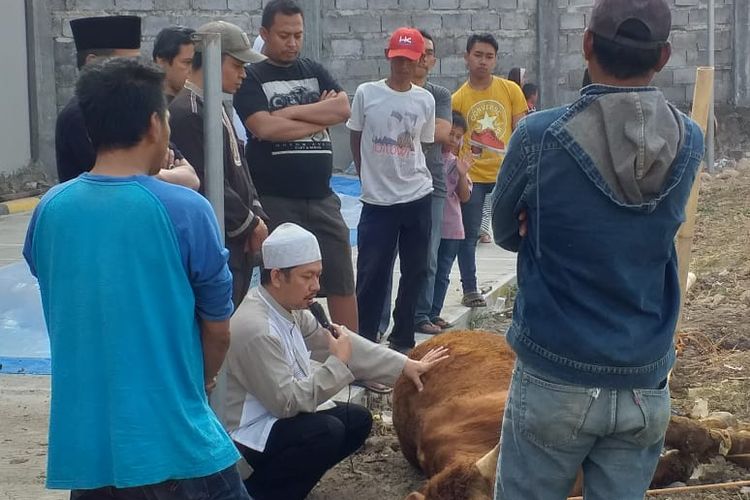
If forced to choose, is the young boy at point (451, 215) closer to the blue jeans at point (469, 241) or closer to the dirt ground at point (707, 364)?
the blue jeans at point (469, 241)

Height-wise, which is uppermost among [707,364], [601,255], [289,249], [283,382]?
[601,255]

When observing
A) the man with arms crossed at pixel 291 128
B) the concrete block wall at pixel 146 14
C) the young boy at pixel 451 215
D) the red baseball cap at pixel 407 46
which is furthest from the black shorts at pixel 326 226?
the concrete block wall at pixel 146 14

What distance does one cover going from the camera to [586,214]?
302 centimetres

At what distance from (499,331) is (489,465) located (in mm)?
4135

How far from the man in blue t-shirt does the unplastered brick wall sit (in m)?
13.9

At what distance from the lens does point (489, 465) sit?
4.04 metres

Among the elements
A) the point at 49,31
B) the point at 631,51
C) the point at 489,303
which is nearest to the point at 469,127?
the point at 489,303

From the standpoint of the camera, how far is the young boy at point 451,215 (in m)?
8.11

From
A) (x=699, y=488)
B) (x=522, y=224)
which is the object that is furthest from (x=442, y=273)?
(x=522, y=224)

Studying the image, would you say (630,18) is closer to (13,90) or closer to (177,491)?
(177,491)

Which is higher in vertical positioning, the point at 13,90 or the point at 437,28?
the point at 437,28

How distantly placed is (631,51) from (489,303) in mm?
6010

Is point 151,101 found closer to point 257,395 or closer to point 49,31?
point 257,395

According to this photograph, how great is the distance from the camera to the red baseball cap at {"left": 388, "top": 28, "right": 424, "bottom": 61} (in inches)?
275
